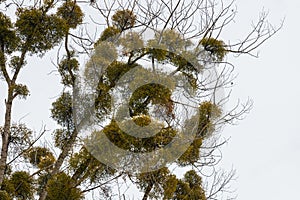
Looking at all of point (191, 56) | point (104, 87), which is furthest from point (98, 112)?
point (191, 56)

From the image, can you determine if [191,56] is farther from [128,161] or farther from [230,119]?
[128,161]

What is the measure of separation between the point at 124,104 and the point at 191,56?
764mm

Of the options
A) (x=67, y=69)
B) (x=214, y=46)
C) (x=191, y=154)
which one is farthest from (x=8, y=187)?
(x=214, y=46)

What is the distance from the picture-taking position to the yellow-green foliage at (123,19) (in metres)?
5.33

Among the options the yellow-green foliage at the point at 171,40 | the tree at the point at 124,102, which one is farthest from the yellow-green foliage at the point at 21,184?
the yellow-green foliage at the point at 171,40

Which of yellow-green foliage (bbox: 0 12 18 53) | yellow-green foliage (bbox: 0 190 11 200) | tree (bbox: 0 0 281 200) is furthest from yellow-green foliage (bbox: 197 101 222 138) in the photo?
yellow-green foliage (bbox: 0 12 18 53)

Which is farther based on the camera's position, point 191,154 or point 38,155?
point 38,155

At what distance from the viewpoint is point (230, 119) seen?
187 inches

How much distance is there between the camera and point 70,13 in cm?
561

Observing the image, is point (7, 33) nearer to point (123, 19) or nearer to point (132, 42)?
point (123, 19)

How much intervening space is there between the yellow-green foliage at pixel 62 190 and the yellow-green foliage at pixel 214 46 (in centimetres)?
176

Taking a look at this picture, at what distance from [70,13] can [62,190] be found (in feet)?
6.62

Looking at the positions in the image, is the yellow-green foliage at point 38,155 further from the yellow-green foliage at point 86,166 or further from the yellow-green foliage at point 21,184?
the yellow-green foliage at point 86,166

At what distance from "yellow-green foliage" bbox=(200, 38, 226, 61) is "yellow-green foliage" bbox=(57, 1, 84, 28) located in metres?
1.50
